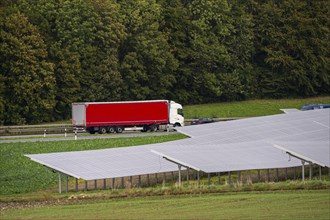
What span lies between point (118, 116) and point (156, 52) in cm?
1170

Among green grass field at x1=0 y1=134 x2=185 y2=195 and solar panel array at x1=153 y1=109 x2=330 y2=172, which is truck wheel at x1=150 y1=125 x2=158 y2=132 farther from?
solar panel array at x1=153 y1=109 x2=330 y2=172

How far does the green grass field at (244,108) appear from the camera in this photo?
96.8 m

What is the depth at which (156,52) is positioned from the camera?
96188 millimetres

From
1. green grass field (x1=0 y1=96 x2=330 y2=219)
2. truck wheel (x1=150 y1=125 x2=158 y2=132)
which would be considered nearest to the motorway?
truck wheel (x1=150 y1=125 x2=158 y2=132)

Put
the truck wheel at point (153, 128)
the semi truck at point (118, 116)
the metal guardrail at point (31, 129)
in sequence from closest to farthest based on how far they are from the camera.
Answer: the metal guardrail at point (31, 129)
the semi truck at point (118, 116)
the truck wheel at point (153, 128)

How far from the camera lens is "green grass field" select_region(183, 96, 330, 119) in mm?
96750

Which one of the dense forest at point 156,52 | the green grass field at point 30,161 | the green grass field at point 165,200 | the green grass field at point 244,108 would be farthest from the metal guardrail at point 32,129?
the green grass field at point 165,200

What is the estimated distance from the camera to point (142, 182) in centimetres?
5391

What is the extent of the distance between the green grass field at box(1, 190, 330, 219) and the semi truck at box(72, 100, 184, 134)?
42.2m

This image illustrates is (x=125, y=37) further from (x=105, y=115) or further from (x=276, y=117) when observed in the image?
(x=276, y=117)

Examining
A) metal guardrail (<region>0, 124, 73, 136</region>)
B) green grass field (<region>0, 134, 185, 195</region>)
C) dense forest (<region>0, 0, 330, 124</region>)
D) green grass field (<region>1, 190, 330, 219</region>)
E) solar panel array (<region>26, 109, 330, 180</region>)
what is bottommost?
green grass field (<region>0, 134, 185, 195</region>)

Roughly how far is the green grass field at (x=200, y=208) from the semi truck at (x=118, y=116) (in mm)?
42203

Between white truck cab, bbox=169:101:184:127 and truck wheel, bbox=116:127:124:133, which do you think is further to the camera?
white truck cab, bbox=169:101:184:127

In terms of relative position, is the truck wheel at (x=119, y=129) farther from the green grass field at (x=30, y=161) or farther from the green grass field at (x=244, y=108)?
the green grass field at (x=244, y=108)
